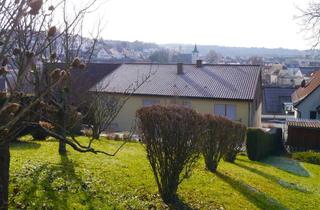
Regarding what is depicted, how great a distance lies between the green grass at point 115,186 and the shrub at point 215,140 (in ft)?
1.17

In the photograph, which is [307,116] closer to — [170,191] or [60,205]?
[170,191]

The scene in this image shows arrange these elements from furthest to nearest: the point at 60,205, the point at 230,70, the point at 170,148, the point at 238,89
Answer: the point at 230,70, the point at 238,89, the point at 170,148, the point at 60,205

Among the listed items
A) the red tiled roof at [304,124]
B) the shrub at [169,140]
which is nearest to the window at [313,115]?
the red tiled roof at [304,124]

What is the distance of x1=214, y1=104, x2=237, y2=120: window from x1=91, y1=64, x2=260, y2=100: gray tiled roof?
71 cm

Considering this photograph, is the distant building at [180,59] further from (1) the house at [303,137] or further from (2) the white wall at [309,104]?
(1) the house at [303,137]

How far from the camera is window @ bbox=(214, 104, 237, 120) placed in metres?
30.9

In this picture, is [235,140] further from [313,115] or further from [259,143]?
[313,115]

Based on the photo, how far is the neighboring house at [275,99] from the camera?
5453 cm

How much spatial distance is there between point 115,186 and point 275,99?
165 feet

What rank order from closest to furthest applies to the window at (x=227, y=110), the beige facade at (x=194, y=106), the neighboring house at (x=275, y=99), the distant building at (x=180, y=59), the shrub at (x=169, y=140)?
the shrub at (x=169, y=140), the beige facade at (x=194, y=106), the window at (x=227, y=110), the neighboring house at (x=275, y=99), the distant building at (x=180, y=59)

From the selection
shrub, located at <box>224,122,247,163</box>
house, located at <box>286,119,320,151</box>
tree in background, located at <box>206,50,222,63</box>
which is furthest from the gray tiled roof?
tree in background, located at <box>206,50,222,63</box>

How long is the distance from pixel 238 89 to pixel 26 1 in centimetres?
2985

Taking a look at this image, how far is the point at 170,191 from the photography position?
827 centimetres

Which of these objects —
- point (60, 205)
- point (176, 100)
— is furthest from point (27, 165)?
point (176, 100)
